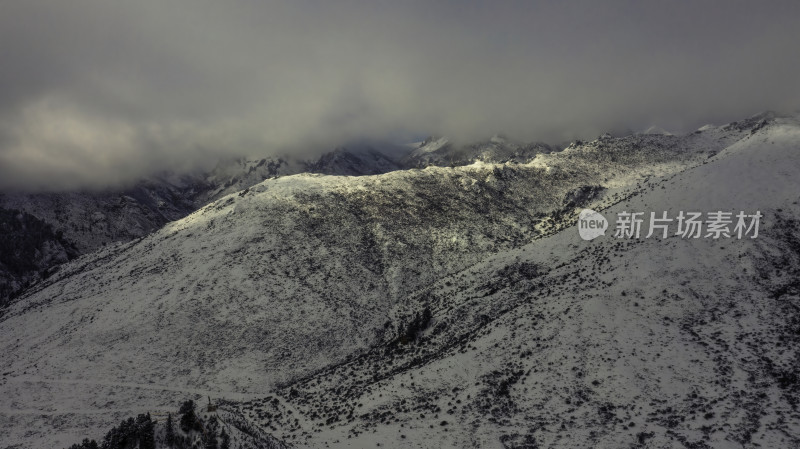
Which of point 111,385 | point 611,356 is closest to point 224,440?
point 611,356

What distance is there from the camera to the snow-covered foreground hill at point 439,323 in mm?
30438

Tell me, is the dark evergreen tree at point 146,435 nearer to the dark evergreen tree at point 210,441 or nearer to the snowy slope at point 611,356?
the dark evergreen tree at point 210,441

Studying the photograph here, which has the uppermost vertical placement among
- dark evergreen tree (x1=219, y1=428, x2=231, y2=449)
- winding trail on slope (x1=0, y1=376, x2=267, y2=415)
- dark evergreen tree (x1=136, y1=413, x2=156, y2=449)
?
winding trail on slope (x1=0, y1=376, x2=267, y2=415)

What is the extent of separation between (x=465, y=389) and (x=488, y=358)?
421 centimetres

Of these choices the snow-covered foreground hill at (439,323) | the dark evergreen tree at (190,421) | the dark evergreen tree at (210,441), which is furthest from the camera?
the snow-covered foreground hill at (439,323)

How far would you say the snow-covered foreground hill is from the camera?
99.9 feet

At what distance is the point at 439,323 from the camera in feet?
164

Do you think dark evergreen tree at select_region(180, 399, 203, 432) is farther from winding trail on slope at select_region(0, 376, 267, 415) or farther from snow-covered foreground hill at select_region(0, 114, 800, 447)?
winding trail on slope at select_region(0, 376, 267, 415)

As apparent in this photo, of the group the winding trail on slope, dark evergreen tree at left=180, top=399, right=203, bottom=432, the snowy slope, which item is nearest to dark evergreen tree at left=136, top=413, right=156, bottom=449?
dark evergreen tree at left=180, top=399, right=203, bottom=432

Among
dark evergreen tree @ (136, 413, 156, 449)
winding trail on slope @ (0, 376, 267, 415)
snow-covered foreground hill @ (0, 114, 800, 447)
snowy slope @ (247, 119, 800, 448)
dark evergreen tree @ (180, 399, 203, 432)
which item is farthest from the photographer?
winding trail on slope @ (0, 376, 267, 415)

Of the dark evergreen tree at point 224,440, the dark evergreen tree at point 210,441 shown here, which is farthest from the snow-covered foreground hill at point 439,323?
the dark evergreen tree at point 210,441

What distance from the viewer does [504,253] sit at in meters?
64.0

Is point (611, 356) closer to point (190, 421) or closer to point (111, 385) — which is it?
point (190, 421)

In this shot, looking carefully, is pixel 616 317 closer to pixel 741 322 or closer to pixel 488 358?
pixel 741 322
